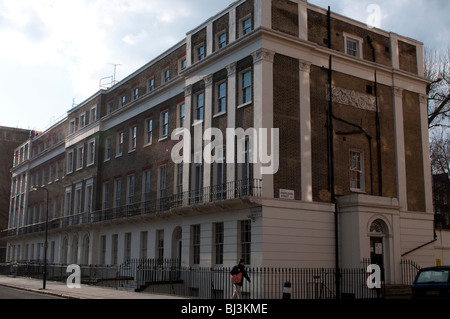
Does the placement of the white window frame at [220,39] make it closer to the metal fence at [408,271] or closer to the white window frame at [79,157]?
the metal fence at [408,271]

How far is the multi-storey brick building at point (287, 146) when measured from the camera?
24344mm

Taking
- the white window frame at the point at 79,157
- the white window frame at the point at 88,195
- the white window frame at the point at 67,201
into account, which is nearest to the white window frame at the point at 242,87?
the white window frame at the point at 88,195

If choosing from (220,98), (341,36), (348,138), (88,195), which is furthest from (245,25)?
(88,195)

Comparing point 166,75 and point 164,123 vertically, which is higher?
point 166,75

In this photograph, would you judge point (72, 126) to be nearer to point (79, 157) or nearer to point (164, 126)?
point (79, 157)

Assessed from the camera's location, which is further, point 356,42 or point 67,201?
point 67,201

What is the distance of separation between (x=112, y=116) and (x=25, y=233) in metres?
21.8

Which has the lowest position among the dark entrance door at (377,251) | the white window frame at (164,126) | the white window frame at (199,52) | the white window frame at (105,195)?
the dark entrance door at (377,251)

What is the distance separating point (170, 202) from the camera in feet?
98.6

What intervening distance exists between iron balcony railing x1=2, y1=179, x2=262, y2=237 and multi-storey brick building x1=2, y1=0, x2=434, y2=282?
0.09m

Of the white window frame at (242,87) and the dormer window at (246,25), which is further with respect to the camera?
the dormer window at (246,25)

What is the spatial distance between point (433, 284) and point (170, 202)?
15679mm

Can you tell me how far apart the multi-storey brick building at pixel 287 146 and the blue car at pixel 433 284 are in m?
5.59

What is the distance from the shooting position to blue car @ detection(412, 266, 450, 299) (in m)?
17.7
